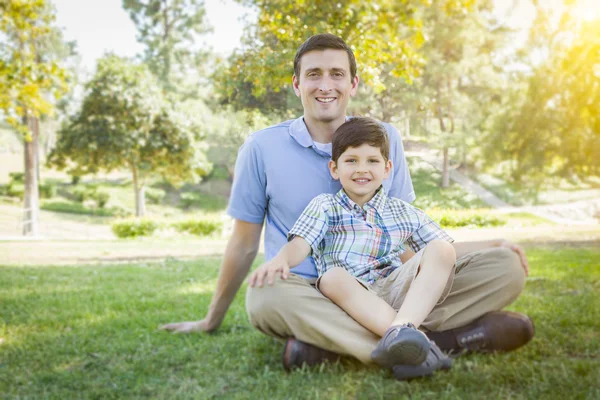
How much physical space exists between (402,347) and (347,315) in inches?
15.4

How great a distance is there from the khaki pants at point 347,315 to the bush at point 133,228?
11603 mm

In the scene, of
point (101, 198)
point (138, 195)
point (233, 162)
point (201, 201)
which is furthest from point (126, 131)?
point (201, 201)

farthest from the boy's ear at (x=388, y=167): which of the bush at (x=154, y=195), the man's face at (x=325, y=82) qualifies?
the bush at (x=154, y=195)

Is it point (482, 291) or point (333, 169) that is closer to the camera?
point (482, 291)

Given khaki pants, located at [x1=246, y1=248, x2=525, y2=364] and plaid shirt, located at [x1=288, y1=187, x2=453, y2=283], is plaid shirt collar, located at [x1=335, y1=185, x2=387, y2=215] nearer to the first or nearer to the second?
plaid shirt, located at [x1=288, y1=187, x2=453, y2=283]

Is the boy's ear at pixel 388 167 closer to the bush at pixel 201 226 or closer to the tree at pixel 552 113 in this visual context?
the tree at pixel 552 113

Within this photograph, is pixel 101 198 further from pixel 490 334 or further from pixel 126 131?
pixel 490 334

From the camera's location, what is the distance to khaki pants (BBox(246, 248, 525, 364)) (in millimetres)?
2209

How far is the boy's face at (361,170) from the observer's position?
2477mm

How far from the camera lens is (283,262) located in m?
2.20

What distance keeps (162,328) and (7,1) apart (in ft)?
23.1

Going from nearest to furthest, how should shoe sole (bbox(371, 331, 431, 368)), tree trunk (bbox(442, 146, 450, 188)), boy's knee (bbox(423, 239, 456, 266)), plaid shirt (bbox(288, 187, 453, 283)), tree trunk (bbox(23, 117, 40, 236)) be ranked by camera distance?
shoe sole (bbox(371, 331, 431, 368))
boy's knee (bbox(423, 239, 456, 266))
plaid shirt (bbox(288, 187, 453, 283))
tree trunk (bbox(442, 146, 450, 188))
tree trunk (bbox(23, 117, 40, 236))

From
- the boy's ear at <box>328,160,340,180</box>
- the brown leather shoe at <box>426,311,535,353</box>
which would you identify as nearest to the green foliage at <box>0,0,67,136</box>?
the boy's ear at <box>328,160,340,180</box>

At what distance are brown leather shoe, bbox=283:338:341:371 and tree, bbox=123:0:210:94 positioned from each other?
52.9 feet
